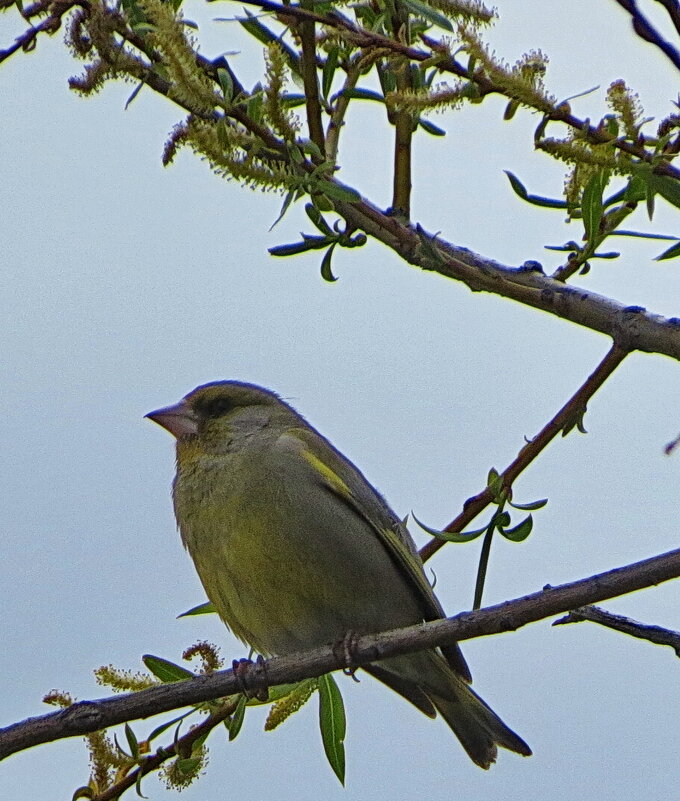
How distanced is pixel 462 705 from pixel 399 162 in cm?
271

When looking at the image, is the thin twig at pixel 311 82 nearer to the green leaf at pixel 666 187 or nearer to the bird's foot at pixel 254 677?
the green leaf at pixel 666 187

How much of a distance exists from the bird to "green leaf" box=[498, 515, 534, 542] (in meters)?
1.36

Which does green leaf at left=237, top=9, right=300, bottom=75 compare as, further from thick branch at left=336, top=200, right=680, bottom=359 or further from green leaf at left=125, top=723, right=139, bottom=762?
green leaf at left=125, top=723, right=139, bottom=762

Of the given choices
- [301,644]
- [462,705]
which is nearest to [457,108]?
[301,644]

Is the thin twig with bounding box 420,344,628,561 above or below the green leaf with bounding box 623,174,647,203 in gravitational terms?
below

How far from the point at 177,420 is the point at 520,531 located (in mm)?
2510

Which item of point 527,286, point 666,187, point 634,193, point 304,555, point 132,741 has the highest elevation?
point 304,555

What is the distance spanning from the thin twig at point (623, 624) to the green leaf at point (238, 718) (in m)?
0.98

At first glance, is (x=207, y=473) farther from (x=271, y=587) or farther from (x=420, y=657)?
(x=420, y=657)

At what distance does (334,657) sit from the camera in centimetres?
331

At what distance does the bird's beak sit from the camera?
5141mm

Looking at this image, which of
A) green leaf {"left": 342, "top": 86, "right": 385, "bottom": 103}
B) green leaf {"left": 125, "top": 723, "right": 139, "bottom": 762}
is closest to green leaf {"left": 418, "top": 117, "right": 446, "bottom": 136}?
green leaf {"left": 342, "top": 86, "right": 385, "bottom": 103}

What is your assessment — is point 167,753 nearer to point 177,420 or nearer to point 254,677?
point 254,677

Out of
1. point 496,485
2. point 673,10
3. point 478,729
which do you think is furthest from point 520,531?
point 478,729
